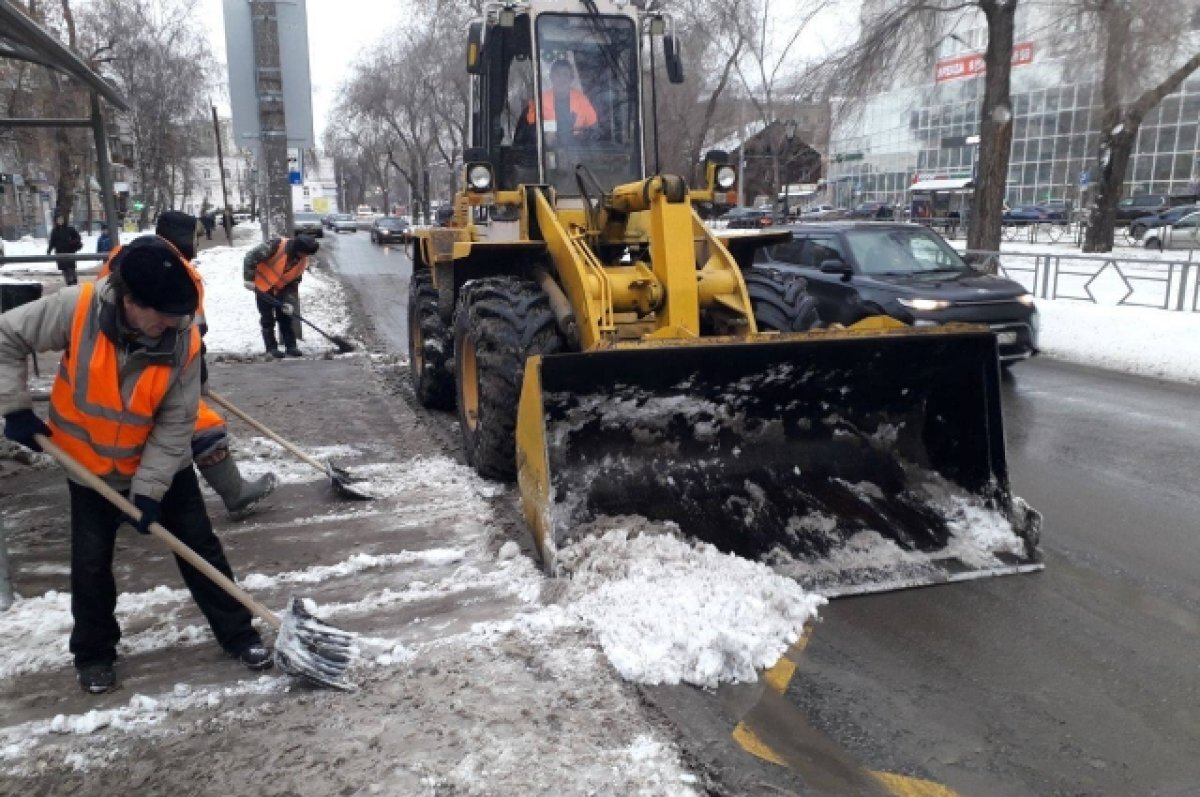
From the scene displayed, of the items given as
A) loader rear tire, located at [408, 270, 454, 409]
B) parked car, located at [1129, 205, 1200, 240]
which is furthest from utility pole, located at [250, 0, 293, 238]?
parked car, located at [1129, 205, 1200, 240]

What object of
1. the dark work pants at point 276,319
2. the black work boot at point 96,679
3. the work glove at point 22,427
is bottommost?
the black work boot at point 96,679

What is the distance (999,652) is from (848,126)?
19.7 metres

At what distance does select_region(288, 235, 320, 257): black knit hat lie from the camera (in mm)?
10352

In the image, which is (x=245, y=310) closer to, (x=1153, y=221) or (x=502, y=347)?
(x=502, y=347)

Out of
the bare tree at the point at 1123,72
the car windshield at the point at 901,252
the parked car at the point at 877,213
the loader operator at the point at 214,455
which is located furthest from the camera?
the parked car at the point at 877,213

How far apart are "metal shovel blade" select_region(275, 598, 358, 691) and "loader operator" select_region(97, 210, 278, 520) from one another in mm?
1888

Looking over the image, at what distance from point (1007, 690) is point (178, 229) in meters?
5.00

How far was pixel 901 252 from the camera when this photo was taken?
10.5 metres

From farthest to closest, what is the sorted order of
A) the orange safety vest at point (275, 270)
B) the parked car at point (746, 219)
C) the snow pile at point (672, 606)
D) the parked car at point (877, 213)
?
the parked car at point (877, 213) → the parked car at point (746, 219) → the orange safety vest at point (275, 270) → the snow pile at point (672, 606)

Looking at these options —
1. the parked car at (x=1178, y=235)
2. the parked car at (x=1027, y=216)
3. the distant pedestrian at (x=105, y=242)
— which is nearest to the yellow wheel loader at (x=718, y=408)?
the distant pedestrian at (x=105, y=242)

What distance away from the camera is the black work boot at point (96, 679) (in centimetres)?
346

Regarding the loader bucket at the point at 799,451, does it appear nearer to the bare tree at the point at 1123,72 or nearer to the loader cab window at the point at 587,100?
the loader cab window at the point at 587,100

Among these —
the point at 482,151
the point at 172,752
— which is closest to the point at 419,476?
the point at 482,151

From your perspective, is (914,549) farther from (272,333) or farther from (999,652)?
(272,333)
